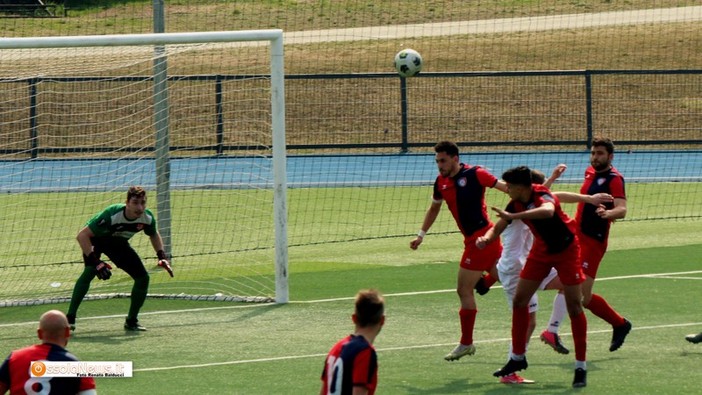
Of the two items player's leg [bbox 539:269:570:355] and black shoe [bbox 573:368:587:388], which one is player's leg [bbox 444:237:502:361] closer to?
player's leg [bbox 539:269:570:355]

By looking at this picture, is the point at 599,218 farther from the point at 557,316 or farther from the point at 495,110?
the point at 495,110

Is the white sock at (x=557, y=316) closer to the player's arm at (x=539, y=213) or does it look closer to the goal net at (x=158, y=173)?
the player's arm at (x=539, y=213)

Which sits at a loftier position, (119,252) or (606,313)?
(119,252)

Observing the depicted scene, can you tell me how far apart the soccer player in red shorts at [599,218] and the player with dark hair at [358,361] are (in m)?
4.82

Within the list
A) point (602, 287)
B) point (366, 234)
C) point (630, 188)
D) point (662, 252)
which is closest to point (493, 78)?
point (630, 188)

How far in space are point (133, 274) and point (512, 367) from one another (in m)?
4.85

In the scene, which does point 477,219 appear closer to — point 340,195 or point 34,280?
point 34,280

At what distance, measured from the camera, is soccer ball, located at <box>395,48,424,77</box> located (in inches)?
1083

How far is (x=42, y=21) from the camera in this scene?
31031 millimetres

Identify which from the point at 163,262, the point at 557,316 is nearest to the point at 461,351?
the point at 557,316

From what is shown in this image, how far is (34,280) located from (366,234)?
5.99 meters

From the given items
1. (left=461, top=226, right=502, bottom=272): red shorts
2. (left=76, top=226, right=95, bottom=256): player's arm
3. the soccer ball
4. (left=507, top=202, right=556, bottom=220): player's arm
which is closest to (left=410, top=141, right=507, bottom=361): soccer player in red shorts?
(left=461, top=226, right=502, bottom=272): red shorts

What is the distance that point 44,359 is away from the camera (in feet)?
24.0

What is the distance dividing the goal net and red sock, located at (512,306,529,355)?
15.9ft
